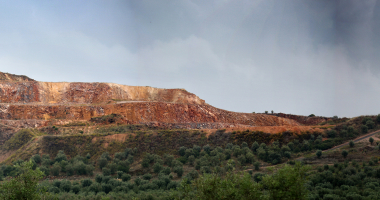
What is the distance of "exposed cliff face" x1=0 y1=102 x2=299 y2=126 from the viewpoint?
171 ft

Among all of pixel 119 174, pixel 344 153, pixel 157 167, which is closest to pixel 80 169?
pixel 119 174

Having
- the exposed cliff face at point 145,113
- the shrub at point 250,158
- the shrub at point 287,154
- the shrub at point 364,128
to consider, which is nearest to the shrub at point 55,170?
the exposed cliff face at point 145,113

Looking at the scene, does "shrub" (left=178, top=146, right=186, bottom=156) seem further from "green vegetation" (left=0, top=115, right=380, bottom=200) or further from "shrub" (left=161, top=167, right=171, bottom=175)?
"shrub" (left=161, top=167, right=171, bottom=175)

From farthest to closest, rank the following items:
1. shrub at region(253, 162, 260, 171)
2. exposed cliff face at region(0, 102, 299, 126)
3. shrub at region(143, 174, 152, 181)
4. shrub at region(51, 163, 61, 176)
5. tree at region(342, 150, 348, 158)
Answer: exposed cliff face at region(0, 102, 299, 126), shrub at region(51, 163, 61, 176), shrub at region(143, 174, 152, 181), shrub at region(253, 162, 260, 171), tree at region(342, 150, 348, 158)

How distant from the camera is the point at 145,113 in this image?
5859 centimetres

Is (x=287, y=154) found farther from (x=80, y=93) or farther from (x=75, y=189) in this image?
(x=80, y=93)

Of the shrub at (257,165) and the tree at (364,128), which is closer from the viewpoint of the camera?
the shrub at (257,165)

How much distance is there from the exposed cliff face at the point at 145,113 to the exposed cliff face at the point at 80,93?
7.46 m

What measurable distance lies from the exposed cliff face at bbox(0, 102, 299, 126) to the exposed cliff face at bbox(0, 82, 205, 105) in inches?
294

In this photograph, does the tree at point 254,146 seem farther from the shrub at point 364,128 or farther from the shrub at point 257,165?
the shrub at point 364,128

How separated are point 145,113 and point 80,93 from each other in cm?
1977

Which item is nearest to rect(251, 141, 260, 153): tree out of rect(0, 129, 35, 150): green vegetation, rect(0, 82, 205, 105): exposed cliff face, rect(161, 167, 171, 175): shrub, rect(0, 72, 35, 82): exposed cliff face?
rect(161, 167, 171, 175): shrub

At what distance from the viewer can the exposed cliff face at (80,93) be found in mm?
58969

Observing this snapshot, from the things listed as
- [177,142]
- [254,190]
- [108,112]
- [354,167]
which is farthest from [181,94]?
[254,190]
